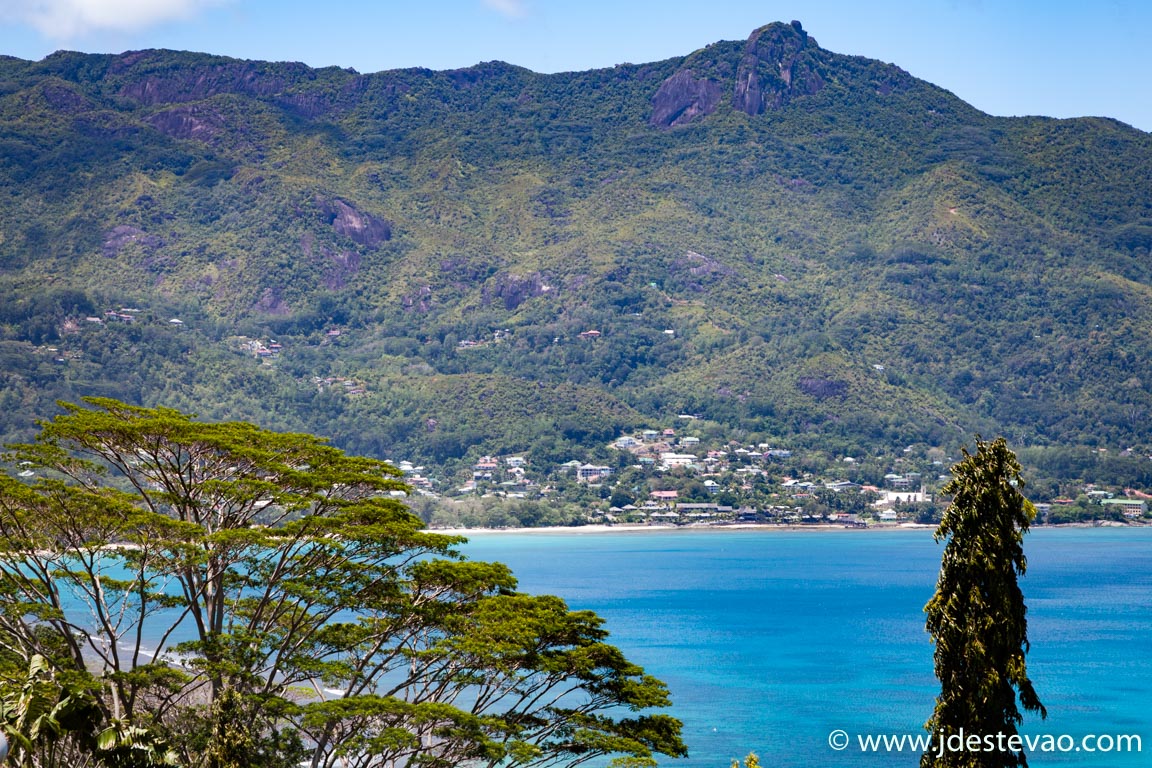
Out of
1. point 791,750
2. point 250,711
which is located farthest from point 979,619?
point 791,750

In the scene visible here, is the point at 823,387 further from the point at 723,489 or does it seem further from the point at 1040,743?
the point at 1040,743

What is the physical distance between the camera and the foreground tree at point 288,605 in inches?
831

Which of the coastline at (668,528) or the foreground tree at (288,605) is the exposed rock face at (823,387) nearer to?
the coastline at (668,528)

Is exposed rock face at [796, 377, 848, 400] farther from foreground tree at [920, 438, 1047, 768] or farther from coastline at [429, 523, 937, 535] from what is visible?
foreground tree at [920, 438, 1047, 768]

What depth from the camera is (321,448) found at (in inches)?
978

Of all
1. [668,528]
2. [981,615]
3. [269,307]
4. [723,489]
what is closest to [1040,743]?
[981,615]

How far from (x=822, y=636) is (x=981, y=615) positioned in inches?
2236

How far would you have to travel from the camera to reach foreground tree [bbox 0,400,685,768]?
2111 cm

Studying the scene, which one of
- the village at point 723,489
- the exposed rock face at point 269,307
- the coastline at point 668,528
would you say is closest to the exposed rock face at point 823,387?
the village at point 723,489

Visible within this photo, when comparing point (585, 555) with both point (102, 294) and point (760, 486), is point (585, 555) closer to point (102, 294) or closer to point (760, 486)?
point (760, 486)

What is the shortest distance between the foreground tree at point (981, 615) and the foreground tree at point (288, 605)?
Answer: 745cm

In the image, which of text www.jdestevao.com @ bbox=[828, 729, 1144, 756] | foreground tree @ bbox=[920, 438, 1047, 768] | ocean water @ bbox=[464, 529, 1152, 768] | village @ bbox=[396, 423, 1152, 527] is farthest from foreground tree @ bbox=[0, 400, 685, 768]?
village @ bbox=[396, 423, 1152, 527]

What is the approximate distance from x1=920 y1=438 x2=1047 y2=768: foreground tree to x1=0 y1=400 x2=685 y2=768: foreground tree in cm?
745

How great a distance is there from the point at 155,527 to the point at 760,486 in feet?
431
